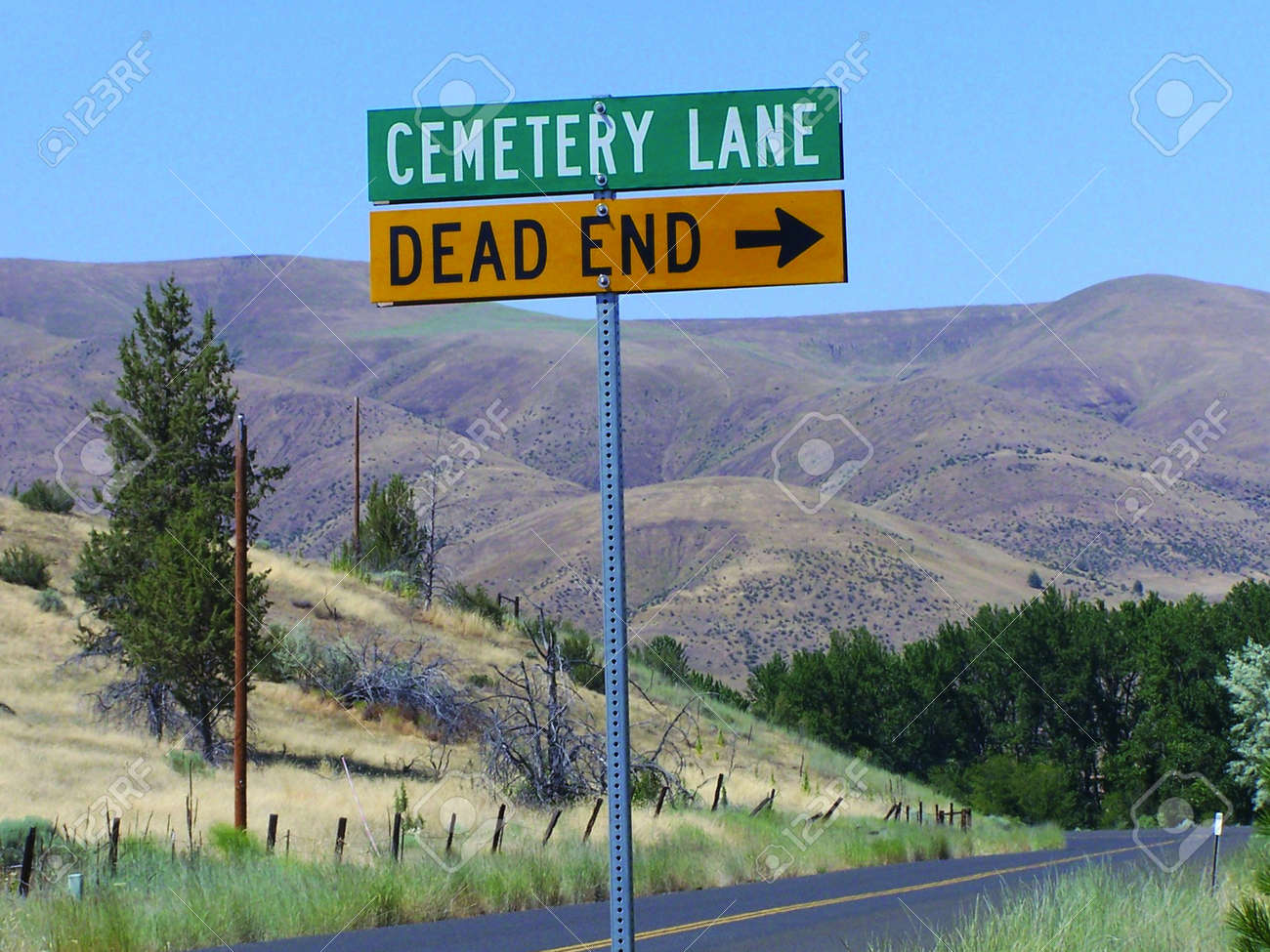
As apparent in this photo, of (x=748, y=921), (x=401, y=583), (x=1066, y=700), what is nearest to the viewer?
(x=748, y=921)

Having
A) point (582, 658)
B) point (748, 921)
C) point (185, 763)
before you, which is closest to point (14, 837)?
point (748, 921)

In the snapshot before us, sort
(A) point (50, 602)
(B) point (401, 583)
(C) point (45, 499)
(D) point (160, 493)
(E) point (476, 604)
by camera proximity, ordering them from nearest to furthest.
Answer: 1. (D) point (160, 493)
2. (A) point (50, 602)
3. (B) point (401, 583)
4. (C) point (45, 499)
5. (E) point (476, 604)

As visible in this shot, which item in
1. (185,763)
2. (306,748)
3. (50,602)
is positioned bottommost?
(306,748)

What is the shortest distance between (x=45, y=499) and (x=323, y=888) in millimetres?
44397

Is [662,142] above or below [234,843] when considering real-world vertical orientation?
above

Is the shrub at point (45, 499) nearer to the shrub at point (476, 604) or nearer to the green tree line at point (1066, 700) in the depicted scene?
the shrub at point (476, 604)

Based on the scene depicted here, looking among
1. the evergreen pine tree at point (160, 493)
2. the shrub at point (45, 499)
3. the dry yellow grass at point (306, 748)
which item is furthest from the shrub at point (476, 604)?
the shrub at point (45, 499)

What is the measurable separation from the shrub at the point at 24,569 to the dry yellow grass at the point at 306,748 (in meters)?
0.75

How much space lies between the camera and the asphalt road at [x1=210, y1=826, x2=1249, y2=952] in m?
12.9

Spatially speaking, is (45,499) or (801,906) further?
(45,499)

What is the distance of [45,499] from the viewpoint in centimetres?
5531

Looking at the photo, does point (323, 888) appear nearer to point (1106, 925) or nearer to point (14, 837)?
point (14, 837)

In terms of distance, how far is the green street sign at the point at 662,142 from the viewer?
18.1ft

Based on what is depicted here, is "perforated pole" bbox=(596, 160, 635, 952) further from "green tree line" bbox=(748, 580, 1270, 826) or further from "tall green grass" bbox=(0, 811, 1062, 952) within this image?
"green tree line" bbox=(748, 580, 1270, 826)
